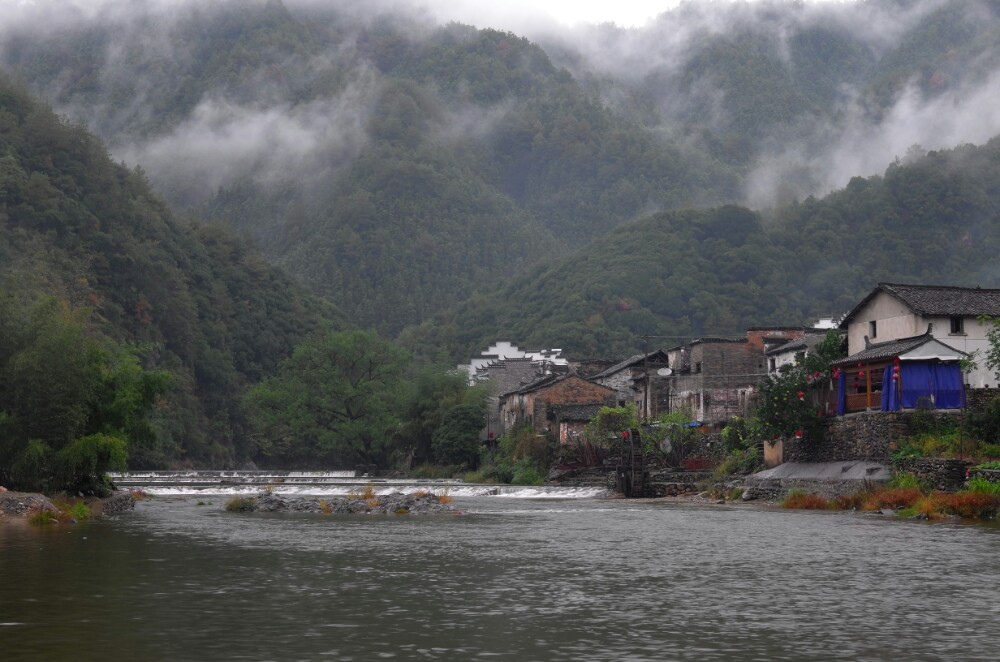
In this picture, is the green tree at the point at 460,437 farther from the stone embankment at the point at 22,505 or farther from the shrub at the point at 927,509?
the stone embankment at the point at 22,505

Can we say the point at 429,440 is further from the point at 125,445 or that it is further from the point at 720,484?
the point at 125,445

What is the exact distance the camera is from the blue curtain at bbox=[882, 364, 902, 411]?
58656 mm

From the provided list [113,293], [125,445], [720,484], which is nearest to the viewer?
[125,445]

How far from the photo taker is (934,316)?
201 feet

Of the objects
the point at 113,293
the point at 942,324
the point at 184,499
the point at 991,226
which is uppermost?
the point at 991,226

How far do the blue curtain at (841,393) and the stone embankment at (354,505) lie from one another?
22166 mm

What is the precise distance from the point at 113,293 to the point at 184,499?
227 ft

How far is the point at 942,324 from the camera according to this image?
61656mm

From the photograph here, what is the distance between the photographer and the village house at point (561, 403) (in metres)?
98.8

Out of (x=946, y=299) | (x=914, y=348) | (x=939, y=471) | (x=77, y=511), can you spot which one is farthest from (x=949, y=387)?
(x=77, y=511)

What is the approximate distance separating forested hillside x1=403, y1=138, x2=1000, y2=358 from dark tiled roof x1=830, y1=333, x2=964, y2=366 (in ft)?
321

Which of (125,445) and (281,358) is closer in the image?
(125,445)

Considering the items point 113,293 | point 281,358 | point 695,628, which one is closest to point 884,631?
point 695,628

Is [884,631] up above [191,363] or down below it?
below
